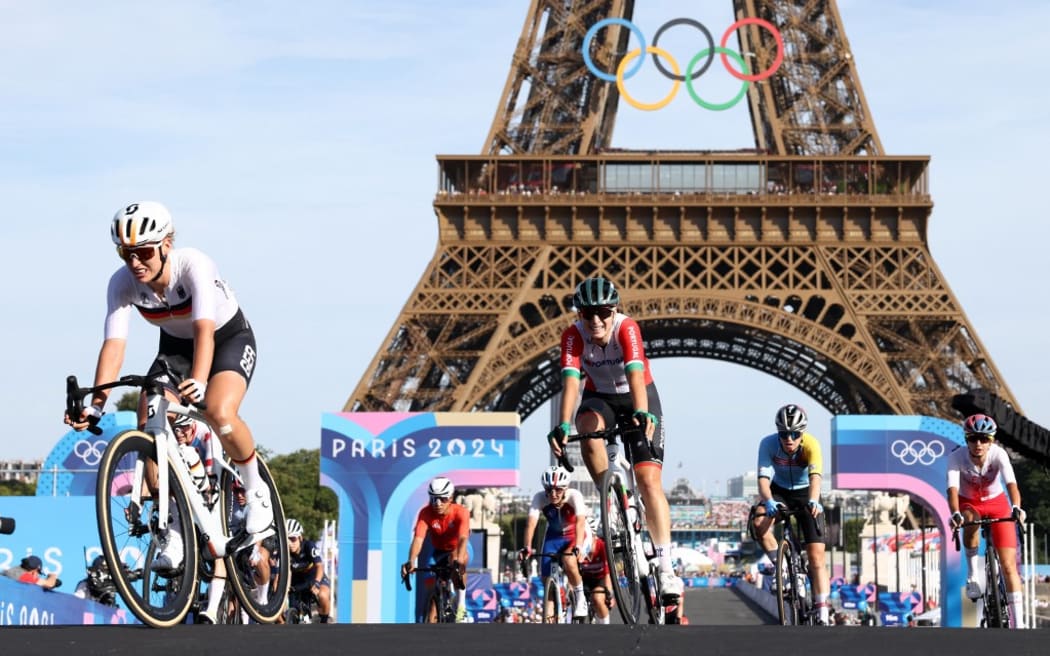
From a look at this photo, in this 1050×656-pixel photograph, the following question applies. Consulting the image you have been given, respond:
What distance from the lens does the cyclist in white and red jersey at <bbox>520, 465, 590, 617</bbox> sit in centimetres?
1379

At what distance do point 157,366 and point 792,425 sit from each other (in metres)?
5.32

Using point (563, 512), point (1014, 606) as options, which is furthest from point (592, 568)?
point (1014, 606)

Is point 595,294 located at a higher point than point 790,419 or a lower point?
higher

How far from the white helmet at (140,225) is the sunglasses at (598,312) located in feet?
9.00

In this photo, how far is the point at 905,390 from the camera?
156ft

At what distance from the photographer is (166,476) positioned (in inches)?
319

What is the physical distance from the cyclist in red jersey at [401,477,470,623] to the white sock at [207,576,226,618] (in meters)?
4.89

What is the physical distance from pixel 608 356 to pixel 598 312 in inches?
12.4

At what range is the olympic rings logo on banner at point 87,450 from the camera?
33344 millimetres

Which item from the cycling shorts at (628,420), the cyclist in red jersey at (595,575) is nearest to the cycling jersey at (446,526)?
the cyclist in red jersey at (595,575)

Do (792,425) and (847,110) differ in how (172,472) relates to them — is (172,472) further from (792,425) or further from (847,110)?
(847,110)

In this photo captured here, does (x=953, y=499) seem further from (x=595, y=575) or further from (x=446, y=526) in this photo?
(x=446, y=526)

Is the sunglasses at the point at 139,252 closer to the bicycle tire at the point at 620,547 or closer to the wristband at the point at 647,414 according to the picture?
the wristband at the point at 647,414

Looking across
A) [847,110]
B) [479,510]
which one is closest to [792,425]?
[847,110]
